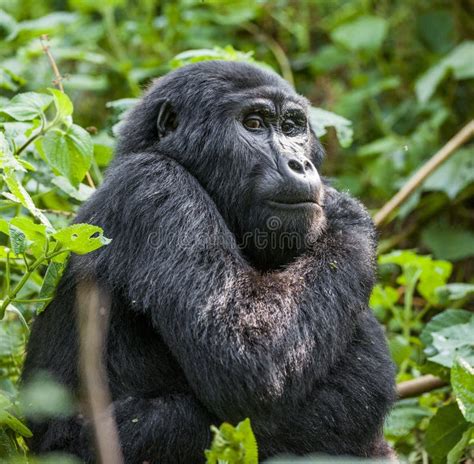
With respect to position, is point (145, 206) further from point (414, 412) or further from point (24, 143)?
point (414, 412)

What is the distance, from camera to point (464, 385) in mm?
3533

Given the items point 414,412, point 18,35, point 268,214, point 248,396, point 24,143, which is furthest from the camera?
point 18,35

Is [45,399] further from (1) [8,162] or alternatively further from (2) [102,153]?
(2) [102,153]

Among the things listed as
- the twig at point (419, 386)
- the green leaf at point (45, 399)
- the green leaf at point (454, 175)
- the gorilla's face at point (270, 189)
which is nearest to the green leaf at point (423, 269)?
the twig at point (419, 386)

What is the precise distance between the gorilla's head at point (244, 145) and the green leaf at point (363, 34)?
392cm

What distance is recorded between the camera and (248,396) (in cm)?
329

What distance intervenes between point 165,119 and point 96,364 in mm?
1210

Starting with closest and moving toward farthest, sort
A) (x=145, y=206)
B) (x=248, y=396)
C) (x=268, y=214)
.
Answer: (x=248, y=396) < (x=145, y=206) < (x=268, y=214)

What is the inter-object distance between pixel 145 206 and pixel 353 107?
4.70 meters

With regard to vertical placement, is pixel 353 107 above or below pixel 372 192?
above

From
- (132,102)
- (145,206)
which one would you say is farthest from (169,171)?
(132,102)

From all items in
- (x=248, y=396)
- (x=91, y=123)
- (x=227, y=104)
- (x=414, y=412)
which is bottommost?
(x=91, y=123)

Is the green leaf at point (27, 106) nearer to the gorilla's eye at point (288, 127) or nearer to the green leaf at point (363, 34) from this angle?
the gorilla's eye at point (288, 127)

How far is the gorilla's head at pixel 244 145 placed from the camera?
12.4ft
